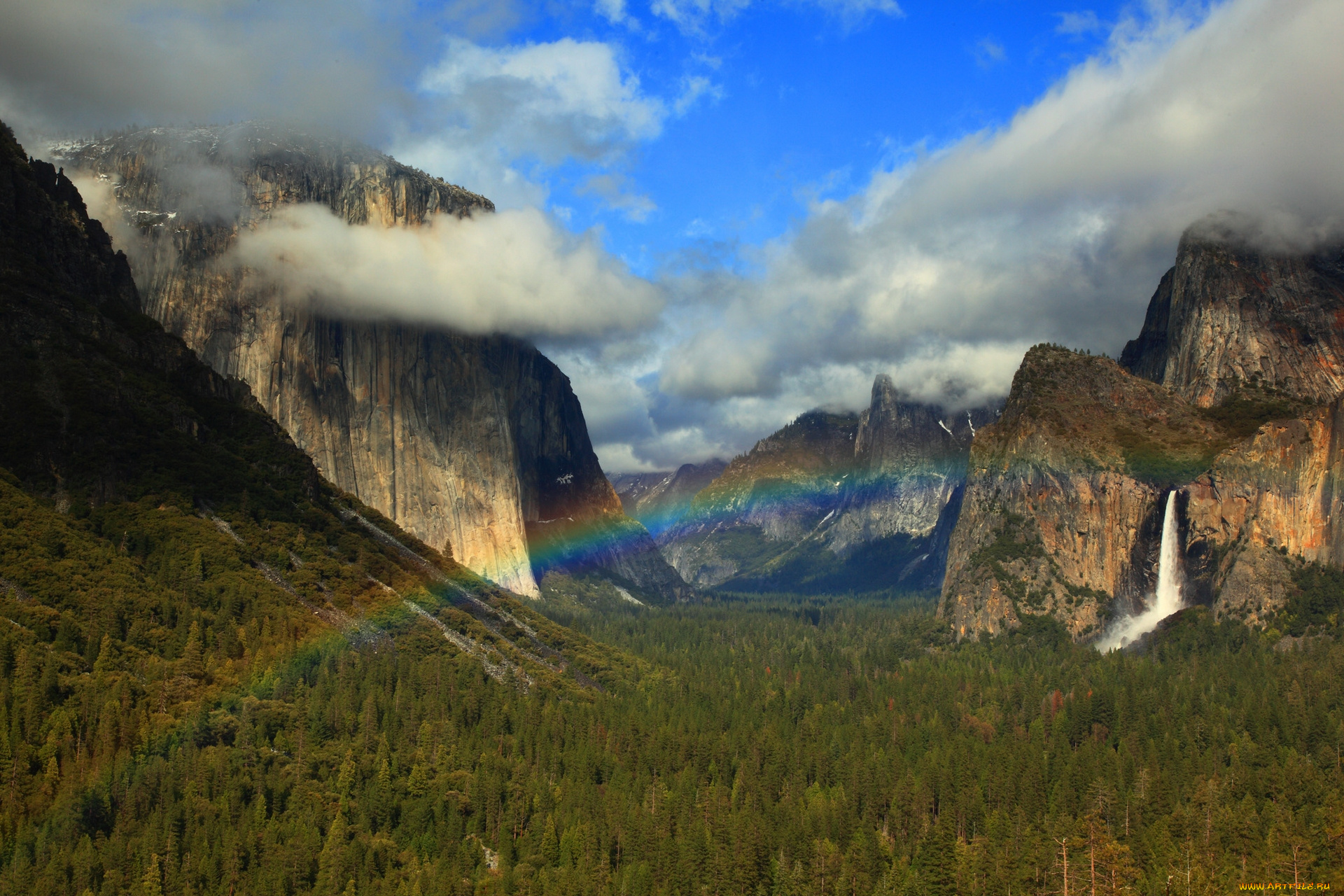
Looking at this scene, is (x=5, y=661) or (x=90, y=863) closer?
(x=90, y=863)

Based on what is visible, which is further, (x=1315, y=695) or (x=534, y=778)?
(x=1315, y=695)

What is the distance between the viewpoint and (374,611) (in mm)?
152250

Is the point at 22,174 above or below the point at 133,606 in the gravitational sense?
above

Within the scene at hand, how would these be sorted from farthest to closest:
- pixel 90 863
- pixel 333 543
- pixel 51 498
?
pixel 333 543
pixel 51 498
pixel 90 863

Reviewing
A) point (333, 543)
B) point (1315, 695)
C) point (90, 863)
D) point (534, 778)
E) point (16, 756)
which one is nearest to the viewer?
point (90, 863)

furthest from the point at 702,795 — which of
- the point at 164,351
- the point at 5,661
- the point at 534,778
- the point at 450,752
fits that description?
the point at 164,351

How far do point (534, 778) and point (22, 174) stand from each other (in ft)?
356

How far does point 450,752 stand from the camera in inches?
4616

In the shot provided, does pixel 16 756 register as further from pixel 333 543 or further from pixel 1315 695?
pixel 1315 695

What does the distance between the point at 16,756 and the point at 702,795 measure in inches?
2426

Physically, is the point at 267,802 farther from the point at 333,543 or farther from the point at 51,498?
the point at 333,543

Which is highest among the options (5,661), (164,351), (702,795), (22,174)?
(22,174)

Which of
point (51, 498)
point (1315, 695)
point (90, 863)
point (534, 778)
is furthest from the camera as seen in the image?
point (1315, 695)

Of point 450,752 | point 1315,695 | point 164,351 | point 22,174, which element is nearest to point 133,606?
point 450,752
